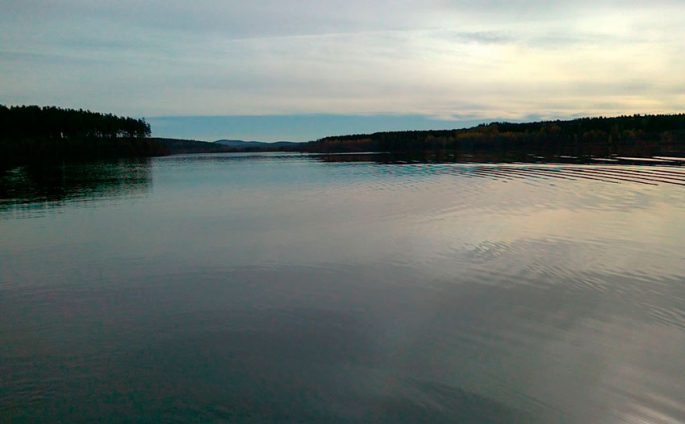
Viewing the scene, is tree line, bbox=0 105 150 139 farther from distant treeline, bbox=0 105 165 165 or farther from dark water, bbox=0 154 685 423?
dark water, bbox=0 154 685 423

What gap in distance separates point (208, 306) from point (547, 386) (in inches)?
260

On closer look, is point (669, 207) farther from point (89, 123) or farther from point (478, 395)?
point (89, 123)

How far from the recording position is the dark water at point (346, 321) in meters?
6.62

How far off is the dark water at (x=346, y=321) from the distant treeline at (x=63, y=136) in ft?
326

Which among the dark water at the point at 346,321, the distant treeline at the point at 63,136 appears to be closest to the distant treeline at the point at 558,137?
the distant treeline at the point at 63,136

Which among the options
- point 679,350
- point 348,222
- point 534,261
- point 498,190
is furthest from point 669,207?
point 679,350

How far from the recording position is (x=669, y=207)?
22766 millimetres

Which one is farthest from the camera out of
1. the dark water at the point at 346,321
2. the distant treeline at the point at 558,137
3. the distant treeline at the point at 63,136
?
the distant treeline at the point at 558,137

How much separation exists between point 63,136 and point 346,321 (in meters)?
131

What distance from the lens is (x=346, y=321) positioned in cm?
933

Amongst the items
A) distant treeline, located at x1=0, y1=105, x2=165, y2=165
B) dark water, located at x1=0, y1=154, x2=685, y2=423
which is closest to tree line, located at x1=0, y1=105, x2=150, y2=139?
distant treeline, located at x1=0, y1=105, x2=165, y2=165

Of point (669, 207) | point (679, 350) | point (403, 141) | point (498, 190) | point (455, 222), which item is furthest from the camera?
Answer: point (403, 141)

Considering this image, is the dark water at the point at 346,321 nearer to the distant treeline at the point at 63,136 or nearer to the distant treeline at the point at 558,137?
the distant treeline at the point at 63,136

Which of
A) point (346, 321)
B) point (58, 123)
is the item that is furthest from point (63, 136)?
point (346, 321)
